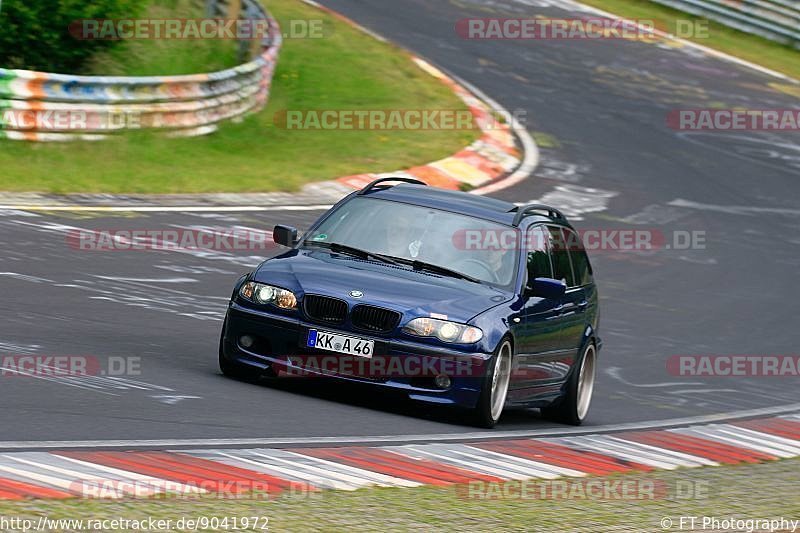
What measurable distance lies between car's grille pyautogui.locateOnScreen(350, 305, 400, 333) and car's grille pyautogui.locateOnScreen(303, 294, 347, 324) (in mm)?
81

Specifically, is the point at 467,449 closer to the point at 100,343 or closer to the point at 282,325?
the point at 282,325

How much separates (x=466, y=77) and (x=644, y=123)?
144 inches

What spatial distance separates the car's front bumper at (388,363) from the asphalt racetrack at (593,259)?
20 centimetres

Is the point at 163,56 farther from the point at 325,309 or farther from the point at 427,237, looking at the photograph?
the point at 325,309

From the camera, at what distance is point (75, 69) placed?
22.9 m

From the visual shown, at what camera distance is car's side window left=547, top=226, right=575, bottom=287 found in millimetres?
10932

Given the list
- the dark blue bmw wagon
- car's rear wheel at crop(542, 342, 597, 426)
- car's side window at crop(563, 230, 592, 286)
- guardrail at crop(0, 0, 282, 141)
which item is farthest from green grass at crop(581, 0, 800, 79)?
the dark blue bmw wagon

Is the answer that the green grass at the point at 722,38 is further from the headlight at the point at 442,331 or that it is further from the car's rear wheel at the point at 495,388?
the headlight at the point at 442,331

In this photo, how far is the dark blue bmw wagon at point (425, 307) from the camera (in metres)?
9.30

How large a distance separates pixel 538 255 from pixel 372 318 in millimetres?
1753

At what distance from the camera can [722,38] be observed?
35.9m

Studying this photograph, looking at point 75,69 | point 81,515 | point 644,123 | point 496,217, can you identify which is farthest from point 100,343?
point 644,123

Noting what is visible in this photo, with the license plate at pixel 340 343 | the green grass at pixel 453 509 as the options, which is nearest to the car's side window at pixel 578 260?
the license plate at pixel 340 343

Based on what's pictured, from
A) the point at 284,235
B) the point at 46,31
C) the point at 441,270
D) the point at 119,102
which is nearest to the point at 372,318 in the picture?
the point at 441,270
